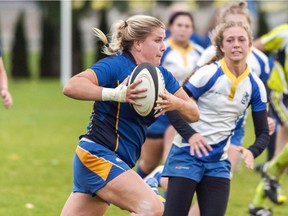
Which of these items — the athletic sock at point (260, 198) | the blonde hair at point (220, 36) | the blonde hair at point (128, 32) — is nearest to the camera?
the blonde hair at point (128, 32)

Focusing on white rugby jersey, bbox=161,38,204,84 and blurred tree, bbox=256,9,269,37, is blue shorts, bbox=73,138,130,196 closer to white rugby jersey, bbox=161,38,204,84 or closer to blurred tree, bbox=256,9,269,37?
white rugby jersey, bbox=161,38,204,84

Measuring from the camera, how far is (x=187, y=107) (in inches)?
211

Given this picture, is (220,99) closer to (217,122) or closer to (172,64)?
(217,122)

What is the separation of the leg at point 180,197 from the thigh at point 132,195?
77 cm

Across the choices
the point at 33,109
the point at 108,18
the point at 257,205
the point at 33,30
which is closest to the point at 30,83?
the point at 108,18

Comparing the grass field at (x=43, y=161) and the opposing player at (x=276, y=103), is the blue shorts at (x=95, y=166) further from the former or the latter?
the opposing player at (x=276, y=103)

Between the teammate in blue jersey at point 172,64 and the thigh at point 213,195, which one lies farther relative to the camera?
the teammate in blue jersey at point 172,64

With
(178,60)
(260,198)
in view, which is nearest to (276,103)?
(178,60)

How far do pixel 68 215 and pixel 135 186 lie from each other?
0.54 metres

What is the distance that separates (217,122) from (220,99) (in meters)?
0.18

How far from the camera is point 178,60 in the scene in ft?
30.8

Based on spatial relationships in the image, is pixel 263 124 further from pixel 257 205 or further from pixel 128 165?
pixel 257 205

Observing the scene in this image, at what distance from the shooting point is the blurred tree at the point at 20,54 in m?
30.3

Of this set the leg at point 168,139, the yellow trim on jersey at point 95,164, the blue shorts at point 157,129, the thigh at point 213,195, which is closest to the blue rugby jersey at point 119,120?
the yellow trim on jersey at point 95,164
